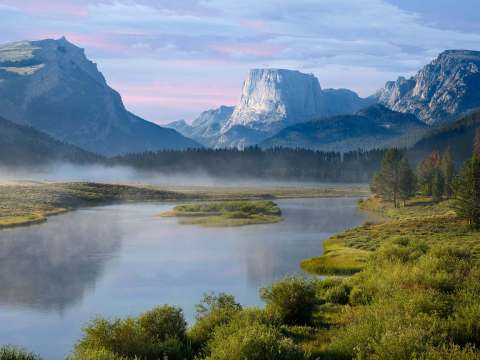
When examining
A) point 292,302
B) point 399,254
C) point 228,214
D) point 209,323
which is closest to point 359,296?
point 292,302

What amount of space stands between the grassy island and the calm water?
595 cm

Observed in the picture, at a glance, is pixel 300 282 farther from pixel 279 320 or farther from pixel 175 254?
pixel 175 254

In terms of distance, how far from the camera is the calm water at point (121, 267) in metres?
39.4

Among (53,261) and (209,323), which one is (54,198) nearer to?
(53,261)

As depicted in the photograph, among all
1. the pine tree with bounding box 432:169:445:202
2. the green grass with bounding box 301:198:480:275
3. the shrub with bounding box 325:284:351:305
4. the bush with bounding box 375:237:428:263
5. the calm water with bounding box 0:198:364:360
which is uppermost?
the pine tree with bounding box 432:169:445:202

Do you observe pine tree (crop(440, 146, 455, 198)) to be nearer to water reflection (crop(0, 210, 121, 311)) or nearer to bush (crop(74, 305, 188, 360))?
water reflection (crop(0, 210, 121, 311))

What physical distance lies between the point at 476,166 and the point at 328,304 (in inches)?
2292

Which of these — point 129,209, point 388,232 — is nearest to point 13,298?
point 388,232

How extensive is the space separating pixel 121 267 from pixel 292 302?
106 ft

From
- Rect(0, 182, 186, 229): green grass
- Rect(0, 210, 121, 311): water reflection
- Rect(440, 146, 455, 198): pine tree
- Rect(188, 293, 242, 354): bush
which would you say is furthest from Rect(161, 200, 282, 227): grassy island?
Rect(188, 293, 242, 354): bush

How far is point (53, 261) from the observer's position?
201ft

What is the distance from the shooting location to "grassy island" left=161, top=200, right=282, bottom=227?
106625 millimetres

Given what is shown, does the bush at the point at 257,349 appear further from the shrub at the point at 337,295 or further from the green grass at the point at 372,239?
the green grass at the point at 372,239

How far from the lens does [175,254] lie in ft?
219
